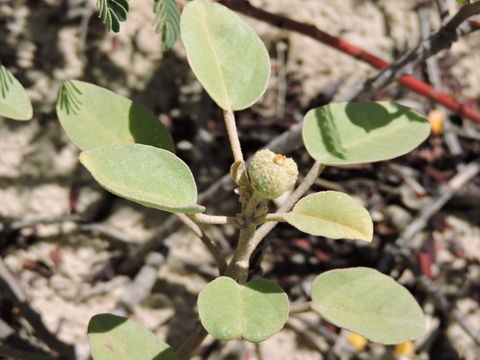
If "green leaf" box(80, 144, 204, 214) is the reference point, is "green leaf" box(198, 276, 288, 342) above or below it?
below

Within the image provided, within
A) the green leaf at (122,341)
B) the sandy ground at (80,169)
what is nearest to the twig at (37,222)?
the sandy ground at (80,169)

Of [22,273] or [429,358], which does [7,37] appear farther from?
[429,358]

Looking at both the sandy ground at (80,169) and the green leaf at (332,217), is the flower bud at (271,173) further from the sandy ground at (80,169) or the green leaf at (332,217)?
the sandy ground at (80,169)

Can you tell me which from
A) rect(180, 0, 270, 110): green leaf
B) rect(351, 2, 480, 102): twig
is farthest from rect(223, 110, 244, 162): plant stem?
rect(351, 2, 480, 102): twig

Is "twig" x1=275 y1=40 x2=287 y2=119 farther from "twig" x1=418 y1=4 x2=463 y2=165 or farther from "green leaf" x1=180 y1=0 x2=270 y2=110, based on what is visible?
"green leaf" x1=180 y1=0 x2=270 y2=110

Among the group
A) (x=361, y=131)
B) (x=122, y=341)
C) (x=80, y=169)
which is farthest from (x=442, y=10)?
(x=80, y=169)
